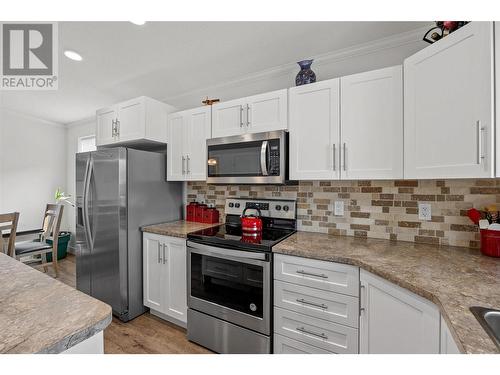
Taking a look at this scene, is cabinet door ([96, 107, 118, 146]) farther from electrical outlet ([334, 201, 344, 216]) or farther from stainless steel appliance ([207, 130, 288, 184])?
electrical outlet ([334, 201, 344, 216])

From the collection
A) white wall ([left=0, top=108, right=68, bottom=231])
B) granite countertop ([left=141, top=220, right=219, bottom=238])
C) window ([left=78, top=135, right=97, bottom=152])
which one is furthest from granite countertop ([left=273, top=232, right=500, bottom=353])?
white wall ([left=0, top=108, right=68, bottom=231])

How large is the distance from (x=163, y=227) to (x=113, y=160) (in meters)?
0.80

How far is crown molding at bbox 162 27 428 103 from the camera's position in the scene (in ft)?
5.89

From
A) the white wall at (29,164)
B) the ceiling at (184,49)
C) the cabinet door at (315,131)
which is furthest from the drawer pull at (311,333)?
the white wall at (29,164)

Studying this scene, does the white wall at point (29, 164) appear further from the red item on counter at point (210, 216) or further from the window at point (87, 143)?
the red item on counter at point (210, 216)

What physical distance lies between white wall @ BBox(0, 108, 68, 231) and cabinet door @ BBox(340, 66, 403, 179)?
17.2 ft

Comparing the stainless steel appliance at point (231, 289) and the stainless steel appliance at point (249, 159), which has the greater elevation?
the stainless steel appliance at point (249, 159)

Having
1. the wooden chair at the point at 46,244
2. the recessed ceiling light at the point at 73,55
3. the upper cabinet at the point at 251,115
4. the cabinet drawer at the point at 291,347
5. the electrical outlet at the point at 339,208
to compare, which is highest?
the recessed ceiling light at the point at 73,55

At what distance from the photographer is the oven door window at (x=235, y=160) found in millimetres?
2035

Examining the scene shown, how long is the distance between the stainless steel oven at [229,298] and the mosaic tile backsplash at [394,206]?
727 millimetres

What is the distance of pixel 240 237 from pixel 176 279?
0.78 metres
